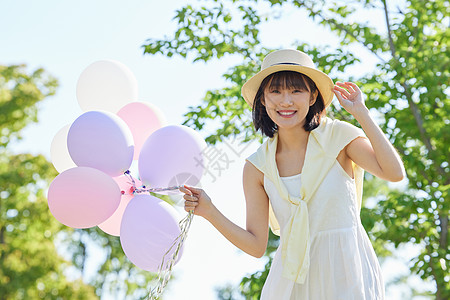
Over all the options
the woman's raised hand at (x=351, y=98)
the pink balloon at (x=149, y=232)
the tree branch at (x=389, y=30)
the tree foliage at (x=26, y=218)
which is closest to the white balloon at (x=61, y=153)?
the pink balloon at (x=149, y=232)

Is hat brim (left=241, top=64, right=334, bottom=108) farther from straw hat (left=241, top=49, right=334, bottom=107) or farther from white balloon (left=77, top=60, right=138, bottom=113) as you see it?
white balloon (left=77, top=60, right=138, bottom=113)

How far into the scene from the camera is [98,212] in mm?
2576

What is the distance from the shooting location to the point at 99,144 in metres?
2.64

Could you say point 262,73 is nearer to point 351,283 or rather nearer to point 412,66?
point 351,283

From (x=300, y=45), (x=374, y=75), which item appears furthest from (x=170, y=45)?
(x=374, y=75)

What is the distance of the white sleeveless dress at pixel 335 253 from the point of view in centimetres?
188

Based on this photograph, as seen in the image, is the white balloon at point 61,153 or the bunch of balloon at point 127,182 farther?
the white balloon at point 61,153

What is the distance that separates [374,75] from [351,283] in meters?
3.62

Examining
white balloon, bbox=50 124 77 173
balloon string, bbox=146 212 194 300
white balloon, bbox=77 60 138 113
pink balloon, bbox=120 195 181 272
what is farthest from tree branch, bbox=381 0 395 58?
balloon string, bbox=146 212 194 300

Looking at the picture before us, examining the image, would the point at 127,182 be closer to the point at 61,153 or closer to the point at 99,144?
the point at 99,144

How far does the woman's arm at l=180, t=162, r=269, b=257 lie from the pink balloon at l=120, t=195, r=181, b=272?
506 mm

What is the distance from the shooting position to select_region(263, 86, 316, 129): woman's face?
Answer: 2.01m

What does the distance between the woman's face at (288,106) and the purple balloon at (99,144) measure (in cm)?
91

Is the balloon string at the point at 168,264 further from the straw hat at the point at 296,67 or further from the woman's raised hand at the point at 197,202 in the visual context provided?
the straw hat at the point at 296,67
